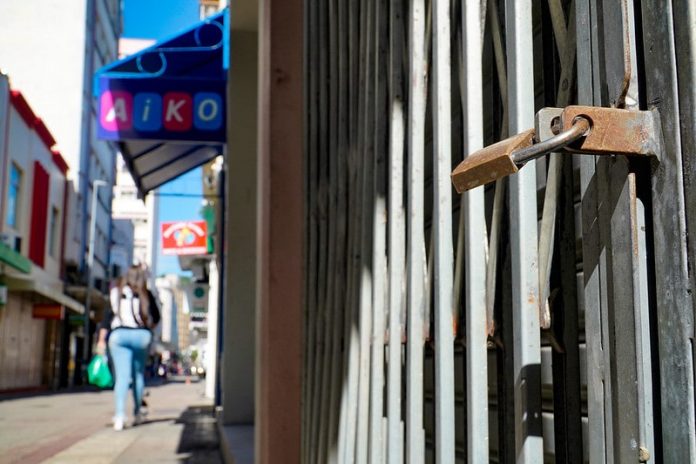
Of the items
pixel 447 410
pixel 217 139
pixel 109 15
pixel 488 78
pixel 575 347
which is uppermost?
pixel 109 15

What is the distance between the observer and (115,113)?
8.48 meters

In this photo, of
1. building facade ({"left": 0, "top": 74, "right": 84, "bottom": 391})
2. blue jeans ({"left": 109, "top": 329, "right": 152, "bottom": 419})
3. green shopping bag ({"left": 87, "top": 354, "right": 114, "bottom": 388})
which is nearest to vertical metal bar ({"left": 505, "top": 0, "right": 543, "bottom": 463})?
blue jeans ({"left": 109, "top": 329, "right": 152, "bottom": 419})

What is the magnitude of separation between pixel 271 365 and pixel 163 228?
24.7m

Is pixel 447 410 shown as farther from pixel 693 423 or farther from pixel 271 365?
pixel 271 365

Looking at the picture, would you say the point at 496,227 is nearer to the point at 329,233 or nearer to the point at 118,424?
the point at 329,233

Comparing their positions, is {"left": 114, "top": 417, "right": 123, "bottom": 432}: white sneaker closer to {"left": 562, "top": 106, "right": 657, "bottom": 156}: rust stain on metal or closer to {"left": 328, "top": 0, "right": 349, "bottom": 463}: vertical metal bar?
{"left": 328, "top": 0, "right": 349, "bottom": 463}: vertical metal bar

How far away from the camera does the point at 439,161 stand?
1.62 meters

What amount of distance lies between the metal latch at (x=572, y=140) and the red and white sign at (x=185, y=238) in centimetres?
2240

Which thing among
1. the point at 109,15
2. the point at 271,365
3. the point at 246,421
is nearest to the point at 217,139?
the point at 246,421

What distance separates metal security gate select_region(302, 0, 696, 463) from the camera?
0.97 m

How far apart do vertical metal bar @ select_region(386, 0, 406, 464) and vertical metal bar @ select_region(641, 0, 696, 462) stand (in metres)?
0.96

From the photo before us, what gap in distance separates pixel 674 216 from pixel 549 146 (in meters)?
0.16

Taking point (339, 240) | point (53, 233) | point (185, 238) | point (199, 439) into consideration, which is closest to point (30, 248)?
point (53, 233)

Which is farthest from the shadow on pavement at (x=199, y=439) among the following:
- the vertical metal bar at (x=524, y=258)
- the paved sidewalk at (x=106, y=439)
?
the vertical metal bar at (x=524, y=258)
